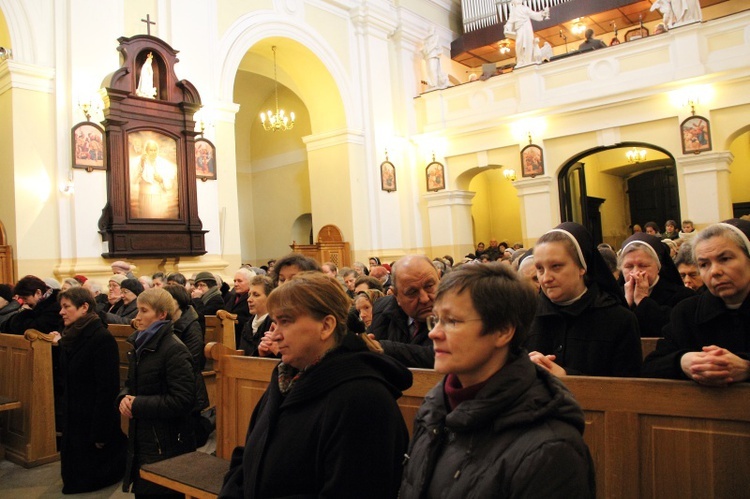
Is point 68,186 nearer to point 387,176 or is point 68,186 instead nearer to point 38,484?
point 38,484

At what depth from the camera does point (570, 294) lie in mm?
2441

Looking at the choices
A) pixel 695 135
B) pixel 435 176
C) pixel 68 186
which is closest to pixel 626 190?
pixel 695 135

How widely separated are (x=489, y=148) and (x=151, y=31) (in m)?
8.00

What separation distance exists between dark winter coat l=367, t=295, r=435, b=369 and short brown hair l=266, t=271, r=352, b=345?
71 cm

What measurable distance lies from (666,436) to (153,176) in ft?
30.4

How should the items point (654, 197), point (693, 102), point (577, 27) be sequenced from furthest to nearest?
point (654, 197)
point (577, 27)
point (693, 102)

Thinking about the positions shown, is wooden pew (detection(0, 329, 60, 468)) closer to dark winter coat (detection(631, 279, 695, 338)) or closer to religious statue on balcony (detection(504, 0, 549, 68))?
dark winter coat (detection(631, 279, 695, 338))

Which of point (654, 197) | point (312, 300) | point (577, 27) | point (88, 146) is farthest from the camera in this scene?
point (654, 197)

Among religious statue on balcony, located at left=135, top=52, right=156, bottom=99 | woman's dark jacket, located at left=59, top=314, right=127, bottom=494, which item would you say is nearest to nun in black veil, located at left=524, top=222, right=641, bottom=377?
woman's dark jacket, located at left=59, top=314, right=127, bottom=494

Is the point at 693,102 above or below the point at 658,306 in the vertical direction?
above

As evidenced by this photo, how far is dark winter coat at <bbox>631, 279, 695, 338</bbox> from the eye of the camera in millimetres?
3389

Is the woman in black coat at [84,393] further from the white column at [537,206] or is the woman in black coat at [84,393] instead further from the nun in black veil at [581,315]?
the white column at [537,206]

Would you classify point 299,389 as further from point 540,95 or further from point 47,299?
point 540,95

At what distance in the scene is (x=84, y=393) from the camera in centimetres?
434
